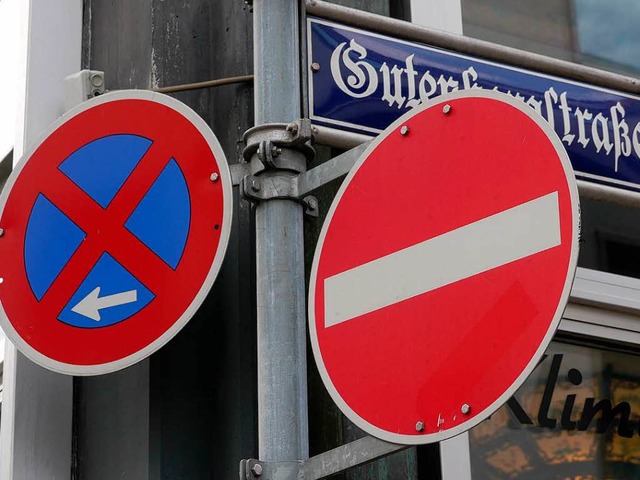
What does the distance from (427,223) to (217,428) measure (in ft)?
3.36

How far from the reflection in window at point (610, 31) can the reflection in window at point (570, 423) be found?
1072 millimetres

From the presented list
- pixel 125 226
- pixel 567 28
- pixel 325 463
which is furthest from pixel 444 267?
pixel 567 28

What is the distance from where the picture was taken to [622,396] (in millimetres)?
3734

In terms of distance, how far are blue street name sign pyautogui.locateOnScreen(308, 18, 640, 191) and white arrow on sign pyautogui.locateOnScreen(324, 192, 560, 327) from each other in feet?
2.17

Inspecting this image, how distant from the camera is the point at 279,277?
2.41 metres

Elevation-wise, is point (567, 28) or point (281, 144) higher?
point (567, 28)

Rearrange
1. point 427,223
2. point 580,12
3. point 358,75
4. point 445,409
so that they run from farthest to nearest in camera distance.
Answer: point 580,12, point 358,75, point 427,223, point 445,409

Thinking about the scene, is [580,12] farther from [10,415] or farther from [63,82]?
[10,415]

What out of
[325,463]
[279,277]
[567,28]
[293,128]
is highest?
[567,28]

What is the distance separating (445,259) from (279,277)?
0.41 meters

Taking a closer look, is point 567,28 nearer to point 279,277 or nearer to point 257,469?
point 279,277

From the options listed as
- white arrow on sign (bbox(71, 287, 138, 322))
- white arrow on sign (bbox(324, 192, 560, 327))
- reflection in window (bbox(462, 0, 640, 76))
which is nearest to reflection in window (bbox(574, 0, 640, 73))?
reflection in window (bbox(462, 0, 640, 76))

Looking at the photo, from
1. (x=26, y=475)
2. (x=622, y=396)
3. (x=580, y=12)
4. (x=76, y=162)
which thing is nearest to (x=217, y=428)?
(x=26, y=475)

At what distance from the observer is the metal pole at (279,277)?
7.58 feet
